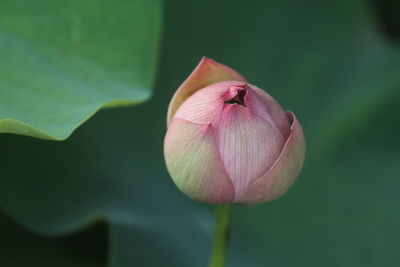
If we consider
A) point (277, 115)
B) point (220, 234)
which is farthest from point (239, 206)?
point (277, 115)

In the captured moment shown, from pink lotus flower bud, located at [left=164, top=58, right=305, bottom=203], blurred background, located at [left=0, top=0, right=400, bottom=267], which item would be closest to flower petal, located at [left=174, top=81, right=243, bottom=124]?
pink lotus flower bud, located at [left=164, top=58, right=305, bottom=203]

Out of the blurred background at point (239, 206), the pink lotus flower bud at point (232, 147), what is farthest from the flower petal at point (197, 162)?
the blurred background at point (239, 206)

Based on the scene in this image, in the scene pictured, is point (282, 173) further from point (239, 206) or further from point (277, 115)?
point (239, 206)

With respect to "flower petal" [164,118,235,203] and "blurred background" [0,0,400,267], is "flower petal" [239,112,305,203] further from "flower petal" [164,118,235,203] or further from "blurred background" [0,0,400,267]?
"blurred background" [0,0,400,267]

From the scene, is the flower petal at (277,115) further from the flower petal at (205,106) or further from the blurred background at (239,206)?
the blurred background at (239,206)

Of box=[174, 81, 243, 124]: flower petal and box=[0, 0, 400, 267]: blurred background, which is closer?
box=[174, 81, 243, 124]: flower petal
